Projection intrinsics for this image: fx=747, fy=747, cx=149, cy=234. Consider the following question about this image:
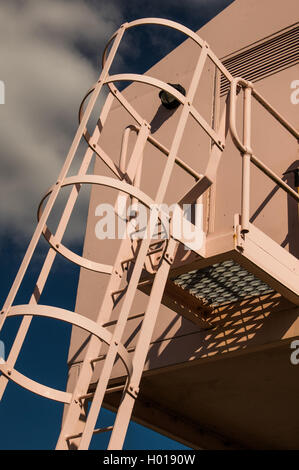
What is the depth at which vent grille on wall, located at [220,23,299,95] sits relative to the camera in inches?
376

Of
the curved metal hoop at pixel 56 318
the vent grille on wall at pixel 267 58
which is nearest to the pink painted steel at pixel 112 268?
the curved metal hoop at pixel 56 318

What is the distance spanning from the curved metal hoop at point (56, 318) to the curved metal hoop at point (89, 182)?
1.00 m

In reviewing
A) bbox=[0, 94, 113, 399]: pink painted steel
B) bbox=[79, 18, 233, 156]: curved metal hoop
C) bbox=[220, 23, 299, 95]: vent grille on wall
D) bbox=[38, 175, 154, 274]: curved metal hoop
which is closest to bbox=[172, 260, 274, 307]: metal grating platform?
bbox=[38, 175, 154, 274]: curved metal hoop

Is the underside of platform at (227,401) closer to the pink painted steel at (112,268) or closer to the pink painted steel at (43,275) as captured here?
the pink painted steel at (112,268)

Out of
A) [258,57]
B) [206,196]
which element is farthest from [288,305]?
[258,57]

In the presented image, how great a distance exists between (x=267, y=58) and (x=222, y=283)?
3.82m

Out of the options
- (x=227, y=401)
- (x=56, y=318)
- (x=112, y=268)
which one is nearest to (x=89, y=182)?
(x=56, y=318)

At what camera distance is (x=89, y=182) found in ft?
19.3

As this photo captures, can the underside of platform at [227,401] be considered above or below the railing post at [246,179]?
below

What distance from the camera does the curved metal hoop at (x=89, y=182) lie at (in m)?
5.87

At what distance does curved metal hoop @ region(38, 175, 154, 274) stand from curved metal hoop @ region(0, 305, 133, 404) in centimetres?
100
